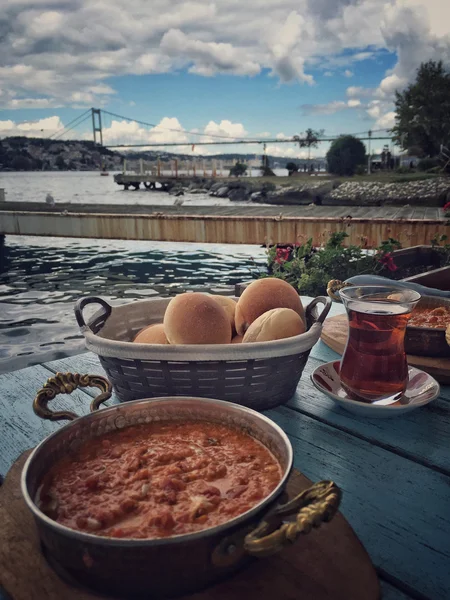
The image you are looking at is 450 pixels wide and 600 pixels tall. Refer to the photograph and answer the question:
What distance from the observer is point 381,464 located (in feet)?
3.64

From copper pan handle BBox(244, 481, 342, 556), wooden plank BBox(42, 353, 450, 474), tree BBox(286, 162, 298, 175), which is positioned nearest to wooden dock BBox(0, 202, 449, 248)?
wooden plank BBox(42, 353, 450, 474)

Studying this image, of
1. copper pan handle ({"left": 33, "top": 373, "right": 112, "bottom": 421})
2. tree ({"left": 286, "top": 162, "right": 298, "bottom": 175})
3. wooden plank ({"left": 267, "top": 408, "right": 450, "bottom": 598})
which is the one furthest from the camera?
tree ({"left": 286, "top": 162, "right": 298, "bottom": 175})

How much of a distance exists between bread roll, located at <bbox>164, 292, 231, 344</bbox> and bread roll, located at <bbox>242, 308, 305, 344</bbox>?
0.08 metres

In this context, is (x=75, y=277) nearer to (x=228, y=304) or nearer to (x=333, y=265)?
(x=333, y=265)

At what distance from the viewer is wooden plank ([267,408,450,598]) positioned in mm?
827

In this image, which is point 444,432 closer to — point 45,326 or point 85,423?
point 85,423

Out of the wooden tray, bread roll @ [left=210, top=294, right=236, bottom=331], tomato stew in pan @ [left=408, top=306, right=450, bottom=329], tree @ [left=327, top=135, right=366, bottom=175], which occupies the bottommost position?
the wooden tray

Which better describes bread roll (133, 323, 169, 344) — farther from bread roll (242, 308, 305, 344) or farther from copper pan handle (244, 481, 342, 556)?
copper pan handle (244, 481, 342, 556)

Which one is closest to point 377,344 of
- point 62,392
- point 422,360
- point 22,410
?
point 422,360

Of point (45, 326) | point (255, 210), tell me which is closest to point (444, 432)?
point (45, 326)

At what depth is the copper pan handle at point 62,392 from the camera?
1.05 m

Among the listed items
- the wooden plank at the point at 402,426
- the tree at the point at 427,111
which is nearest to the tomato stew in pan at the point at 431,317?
the wooden plank at the point at 402,426

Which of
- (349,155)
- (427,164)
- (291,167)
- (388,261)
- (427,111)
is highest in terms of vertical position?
(427,111)

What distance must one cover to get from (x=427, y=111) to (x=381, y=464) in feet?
150
